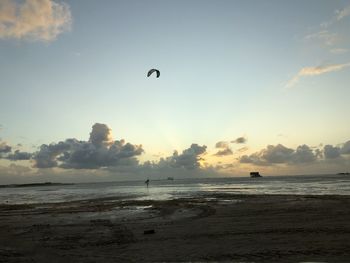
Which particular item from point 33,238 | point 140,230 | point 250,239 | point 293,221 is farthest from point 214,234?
point 33,238

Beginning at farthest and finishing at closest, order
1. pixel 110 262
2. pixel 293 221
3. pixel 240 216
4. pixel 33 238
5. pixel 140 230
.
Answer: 1. pixel 240 216
2. pixel 293 221
3. pixel 140 230
4. pixel 33 238
5. pixel 110 262

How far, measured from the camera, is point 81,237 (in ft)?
70.9

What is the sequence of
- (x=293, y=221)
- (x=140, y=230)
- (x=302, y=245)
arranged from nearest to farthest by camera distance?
(x=302, y=245)
(x=140, y=230)
(x=293, y=221)

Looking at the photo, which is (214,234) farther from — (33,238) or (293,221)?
(33,238)

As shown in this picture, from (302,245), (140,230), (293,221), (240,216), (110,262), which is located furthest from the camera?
(240,216)

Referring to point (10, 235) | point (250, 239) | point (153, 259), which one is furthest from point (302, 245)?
point (10, 235)

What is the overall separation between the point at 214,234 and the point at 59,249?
8.35m

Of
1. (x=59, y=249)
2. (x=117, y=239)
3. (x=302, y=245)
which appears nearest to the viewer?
(x=302, y=245)

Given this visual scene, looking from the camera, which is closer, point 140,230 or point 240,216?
point 140,230

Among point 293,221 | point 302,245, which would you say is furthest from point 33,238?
point 293,221

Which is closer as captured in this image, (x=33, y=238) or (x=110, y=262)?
(x=110, y=262)

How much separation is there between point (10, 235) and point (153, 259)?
12.3 meters

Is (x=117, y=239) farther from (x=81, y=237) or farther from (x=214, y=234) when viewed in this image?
(x=214, y=234)

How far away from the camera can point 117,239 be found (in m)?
20.5
